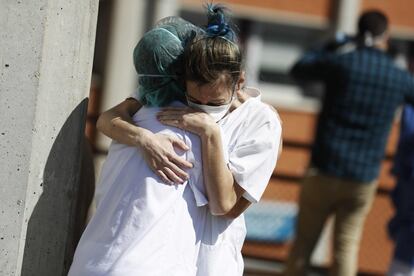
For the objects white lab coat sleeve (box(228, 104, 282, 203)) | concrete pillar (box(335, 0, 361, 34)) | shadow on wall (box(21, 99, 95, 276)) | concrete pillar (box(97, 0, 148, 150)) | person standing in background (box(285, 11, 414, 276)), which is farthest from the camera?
concrete pillar (box(335, 0, 361, 34))

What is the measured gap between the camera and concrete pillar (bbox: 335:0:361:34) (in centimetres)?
1052

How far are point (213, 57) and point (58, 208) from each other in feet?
2.62

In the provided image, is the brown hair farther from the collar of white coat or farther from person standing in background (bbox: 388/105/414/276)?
person standing in background (bbox: 388/105/414/276)

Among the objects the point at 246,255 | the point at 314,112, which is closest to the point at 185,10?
the point at 314,112

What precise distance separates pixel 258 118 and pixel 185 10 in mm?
7505

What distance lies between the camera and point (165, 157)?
9.36 feet

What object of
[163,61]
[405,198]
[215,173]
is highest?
[163,61]

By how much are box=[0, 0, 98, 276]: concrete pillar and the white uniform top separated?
0.25m

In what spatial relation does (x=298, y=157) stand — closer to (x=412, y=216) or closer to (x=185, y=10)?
(x=185, y=10)

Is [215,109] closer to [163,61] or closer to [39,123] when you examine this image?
[163,61]

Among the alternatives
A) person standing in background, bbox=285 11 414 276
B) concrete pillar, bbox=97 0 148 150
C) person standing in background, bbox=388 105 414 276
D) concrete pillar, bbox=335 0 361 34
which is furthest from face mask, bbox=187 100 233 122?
concrete pillar, bbox=335 0 361 34

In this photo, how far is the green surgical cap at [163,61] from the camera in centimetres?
291

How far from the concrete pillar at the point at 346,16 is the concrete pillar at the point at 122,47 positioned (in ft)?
6.89

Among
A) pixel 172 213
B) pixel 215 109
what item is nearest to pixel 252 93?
pixel 215 109
